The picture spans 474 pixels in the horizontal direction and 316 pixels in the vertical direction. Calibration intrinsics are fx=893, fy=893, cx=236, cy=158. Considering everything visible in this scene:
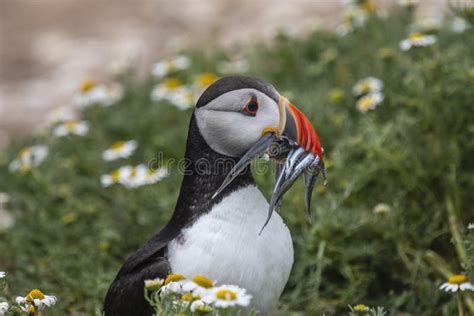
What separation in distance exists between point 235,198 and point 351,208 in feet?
5.38

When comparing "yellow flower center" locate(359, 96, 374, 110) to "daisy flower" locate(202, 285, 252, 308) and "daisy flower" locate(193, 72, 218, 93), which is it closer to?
"daisy flower" locate(193, 72, 218, 93)

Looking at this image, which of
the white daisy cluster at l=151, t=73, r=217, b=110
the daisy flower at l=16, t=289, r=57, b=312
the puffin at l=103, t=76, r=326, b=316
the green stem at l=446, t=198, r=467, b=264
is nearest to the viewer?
the daisy flower at l=16, t=289, r=57, b=312

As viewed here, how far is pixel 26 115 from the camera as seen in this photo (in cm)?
962

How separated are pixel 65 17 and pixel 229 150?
899cm

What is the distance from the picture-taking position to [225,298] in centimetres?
290

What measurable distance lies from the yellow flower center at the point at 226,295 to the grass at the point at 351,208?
129 cm

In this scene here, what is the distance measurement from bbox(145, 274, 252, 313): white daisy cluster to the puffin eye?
2.47 feet

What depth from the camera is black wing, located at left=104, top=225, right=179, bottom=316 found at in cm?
357

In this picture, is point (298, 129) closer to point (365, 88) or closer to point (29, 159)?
point (365, 88)

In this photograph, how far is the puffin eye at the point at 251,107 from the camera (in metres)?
3.50

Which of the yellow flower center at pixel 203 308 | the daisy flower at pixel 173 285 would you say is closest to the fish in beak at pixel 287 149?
the daisy flower at pixel 173 285

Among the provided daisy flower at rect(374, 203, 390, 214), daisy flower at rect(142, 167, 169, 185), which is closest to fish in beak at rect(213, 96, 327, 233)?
daisy flower at rect(374, 203, 390, 214)

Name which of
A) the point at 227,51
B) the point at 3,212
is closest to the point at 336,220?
the point at 3,212

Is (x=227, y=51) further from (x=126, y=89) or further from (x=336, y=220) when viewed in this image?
(x=336, y=220)
